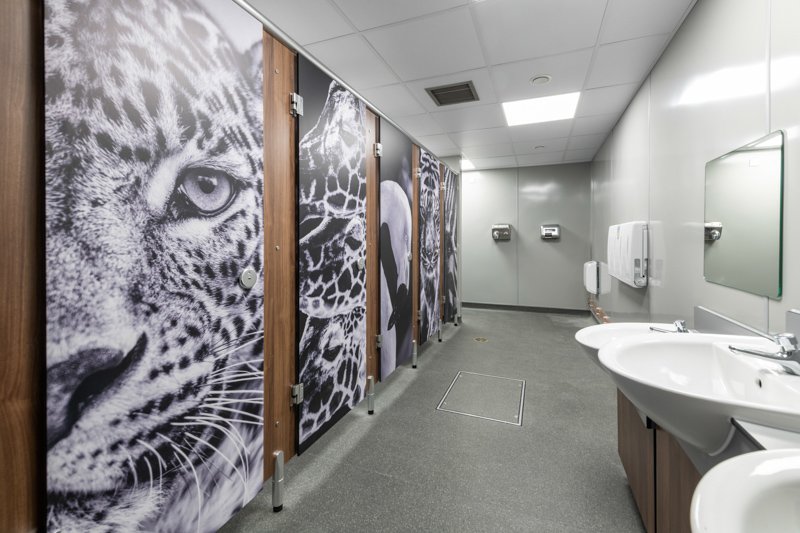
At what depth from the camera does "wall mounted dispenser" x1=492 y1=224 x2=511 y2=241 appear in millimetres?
6070

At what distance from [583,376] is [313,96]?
3.29 metres

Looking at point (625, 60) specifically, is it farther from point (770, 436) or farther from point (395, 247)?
point (770, 436)

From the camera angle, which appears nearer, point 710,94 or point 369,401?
point 710,94

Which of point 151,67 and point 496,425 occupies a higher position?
point 151,67

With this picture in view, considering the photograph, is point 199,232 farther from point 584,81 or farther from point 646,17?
point 584,81

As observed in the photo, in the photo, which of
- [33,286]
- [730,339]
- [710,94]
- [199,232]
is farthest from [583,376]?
[33,286]

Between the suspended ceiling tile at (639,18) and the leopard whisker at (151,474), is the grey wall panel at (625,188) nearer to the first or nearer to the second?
the suspended ceiling tile at (639,18)

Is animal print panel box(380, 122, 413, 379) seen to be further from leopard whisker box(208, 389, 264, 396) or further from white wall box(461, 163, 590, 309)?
white wall box(461, 163, 590, 309)

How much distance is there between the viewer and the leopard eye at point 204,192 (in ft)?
3.79

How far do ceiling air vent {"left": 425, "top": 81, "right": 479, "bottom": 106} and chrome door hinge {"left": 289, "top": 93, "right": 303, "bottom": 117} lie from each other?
180 centimetres

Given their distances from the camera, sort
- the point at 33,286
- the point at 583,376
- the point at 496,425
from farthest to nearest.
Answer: the point at 583,376 < the point at 496,425 < the point at 33,286

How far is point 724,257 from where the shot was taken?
1622 millimetres

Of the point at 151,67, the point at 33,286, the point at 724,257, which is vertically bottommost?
the point at 33,286

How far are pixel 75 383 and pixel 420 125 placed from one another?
3944 mm
